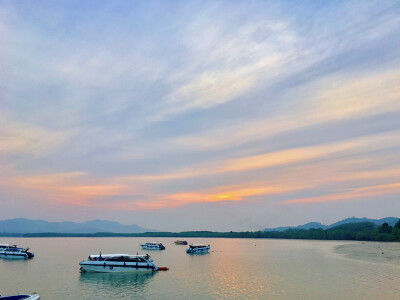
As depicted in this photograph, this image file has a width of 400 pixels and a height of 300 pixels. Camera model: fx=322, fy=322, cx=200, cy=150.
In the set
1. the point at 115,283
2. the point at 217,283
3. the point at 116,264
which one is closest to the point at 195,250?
the point at 116,264

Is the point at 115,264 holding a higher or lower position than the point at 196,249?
higher

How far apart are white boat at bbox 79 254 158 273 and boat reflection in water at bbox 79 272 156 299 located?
1239mm

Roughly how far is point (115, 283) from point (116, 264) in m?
11.4

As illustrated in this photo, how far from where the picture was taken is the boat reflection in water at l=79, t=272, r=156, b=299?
2072 inches

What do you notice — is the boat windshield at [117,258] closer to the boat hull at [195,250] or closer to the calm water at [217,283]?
the calm water at [217,283]

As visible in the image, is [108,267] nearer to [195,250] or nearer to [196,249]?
[195,250]

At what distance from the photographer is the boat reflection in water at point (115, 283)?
5262 cm

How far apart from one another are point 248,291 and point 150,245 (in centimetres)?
11047

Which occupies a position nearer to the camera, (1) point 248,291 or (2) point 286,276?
(1) point 248,291

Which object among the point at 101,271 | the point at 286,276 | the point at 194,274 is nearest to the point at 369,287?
the point at 286,276

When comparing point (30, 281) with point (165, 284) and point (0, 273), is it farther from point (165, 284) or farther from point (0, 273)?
point (165, 284)

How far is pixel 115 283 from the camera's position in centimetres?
6134

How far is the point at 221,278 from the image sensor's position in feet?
220

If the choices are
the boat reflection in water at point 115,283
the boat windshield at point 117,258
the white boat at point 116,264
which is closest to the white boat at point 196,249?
the white boat at point 116,264
